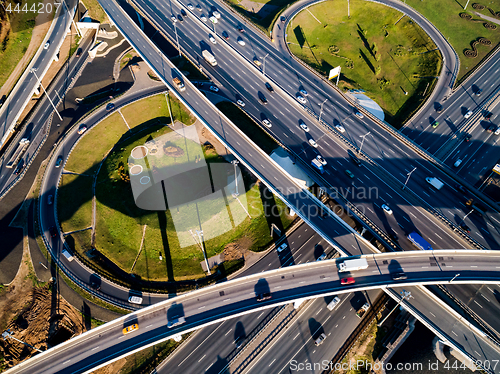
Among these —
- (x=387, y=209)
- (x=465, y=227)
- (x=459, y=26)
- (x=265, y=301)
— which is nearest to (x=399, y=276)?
(x=387, y=209)

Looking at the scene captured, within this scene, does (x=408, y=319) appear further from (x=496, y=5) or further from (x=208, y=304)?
(x=496, y=5)

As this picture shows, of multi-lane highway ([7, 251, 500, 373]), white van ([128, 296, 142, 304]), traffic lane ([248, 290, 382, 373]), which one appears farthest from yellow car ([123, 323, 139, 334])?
traffic lane ([248, 290, 382, 373])

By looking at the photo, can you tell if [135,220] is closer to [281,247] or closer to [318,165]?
[281,247]

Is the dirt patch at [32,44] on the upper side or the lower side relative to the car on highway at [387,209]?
upper

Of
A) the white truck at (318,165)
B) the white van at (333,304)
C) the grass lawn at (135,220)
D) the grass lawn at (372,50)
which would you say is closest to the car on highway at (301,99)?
the grass lawn at (372,50)

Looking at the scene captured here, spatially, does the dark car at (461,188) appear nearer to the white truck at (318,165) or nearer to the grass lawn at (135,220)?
the white truck at (318,165)
